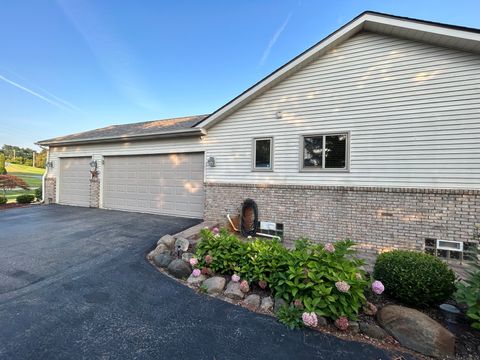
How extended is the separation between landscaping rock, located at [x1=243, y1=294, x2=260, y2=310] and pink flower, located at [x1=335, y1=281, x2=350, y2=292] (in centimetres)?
124

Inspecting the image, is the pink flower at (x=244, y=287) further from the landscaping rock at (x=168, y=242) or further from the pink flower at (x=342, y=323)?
the landscaping rock at (x=168, y=242)

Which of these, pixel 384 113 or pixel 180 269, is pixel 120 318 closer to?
pixel 180 269

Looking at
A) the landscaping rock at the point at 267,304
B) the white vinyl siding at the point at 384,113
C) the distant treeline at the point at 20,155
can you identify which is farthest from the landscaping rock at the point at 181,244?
the distant treeline at the point at 20,155

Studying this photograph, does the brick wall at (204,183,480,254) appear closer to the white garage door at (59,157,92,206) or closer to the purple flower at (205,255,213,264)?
the purple flower at (205,255,213,264)

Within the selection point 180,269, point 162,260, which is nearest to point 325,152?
point 180,269

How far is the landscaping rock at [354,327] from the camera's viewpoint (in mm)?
2857

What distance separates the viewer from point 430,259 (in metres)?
Result: 3.31

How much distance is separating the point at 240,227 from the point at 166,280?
3558 millimetres

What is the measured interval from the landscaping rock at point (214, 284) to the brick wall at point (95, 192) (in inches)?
373

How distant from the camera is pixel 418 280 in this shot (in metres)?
3.11

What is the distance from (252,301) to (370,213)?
424 cm

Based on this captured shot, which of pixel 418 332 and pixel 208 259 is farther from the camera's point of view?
pixel 208 259

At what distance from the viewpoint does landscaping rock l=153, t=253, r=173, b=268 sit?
4707 millimetres

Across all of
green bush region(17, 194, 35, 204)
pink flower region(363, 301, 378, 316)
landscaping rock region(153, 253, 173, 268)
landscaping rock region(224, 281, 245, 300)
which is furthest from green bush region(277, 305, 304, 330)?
green bush region(17, 194, 35, 204)
